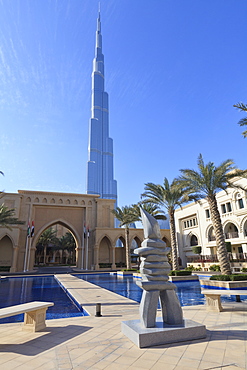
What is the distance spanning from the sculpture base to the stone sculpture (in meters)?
0.21

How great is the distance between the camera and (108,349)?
4.50 m

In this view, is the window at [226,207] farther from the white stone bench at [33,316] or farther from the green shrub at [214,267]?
the white stone bench at [33,316]

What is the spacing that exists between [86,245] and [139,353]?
31.1 m

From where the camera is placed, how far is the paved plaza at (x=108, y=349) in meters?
3.84

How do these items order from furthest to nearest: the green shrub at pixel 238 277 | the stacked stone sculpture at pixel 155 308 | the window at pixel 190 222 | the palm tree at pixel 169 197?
the window at pixel 190 222 < the palm tree at pixel 169 197 < the green shrub at pixel 238 277 < the stacked stone sculpture at pixel 155 308

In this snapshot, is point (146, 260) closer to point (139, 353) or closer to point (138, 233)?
point (139, 353)

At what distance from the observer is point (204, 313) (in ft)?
24.0

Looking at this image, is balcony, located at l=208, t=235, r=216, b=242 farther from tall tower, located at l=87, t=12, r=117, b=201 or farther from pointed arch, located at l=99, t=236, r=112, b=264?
tall tower, located at l=87, t=12, r=117, b=201

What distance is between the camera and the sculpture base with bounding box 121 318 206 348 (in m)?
4.58

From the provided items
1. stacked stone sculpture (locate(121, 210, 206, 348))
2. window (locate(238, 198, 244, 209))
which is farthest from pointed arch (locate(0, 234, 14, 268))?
stacked stone sculpture (locate(121, 210, 206, 348))

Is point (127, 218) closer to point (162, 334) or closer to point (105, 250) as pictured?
point (105, 250)

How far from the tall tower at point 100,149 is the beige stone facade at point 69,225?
4754 inches

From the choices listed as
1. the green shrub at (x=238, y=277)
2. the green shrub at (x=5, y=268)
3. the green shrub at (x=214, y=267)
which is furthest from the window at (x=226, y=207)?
the green shrub at (x=5, y=268)

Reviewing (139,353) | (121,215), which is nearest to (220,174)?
(139,353)
